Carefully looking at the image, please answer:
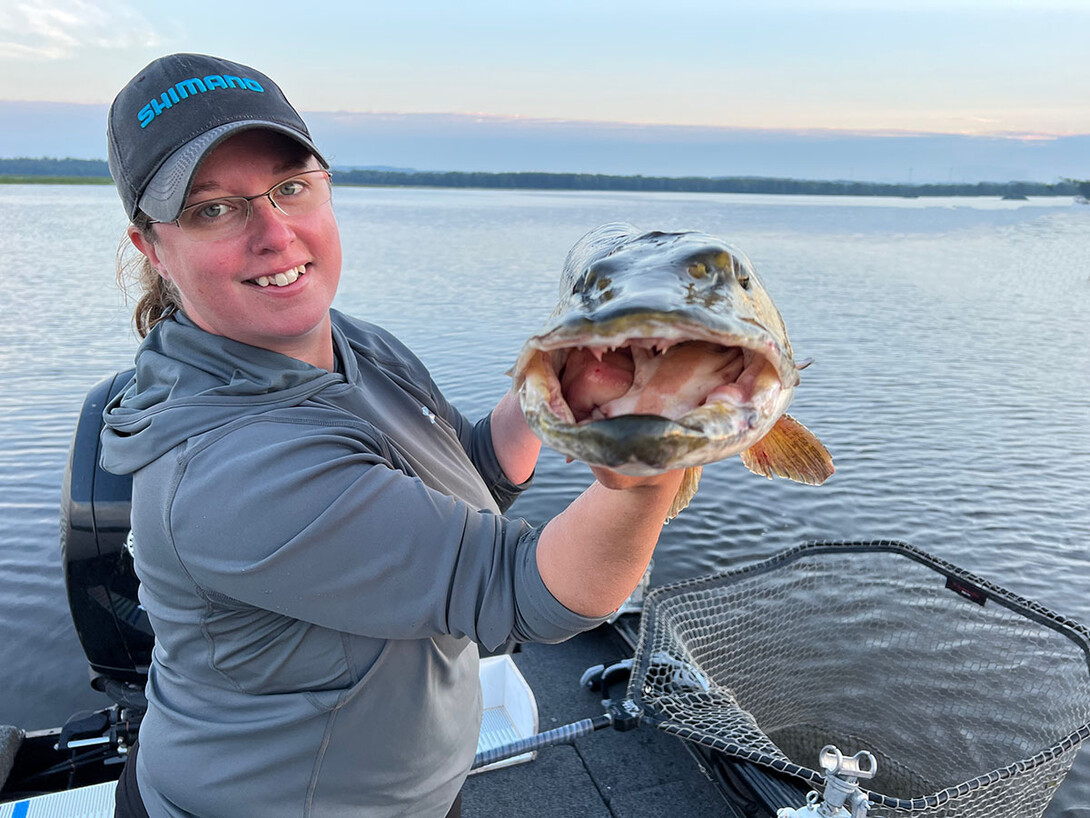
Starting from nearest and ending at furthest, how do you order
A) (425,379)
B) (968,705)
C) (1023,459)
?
1. (425,379)
2. (968,705)
3. (1023,459)

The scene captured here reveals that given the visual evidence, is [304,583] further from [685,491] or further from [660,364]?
[685,491]

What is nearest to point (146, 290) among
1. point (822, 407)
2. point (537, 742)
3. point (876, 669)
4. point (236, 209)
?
point (236, 209)

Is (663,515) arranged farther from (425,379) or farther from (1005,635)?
(1005,635)

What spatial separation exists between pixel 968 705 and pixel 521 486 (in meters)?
4.22

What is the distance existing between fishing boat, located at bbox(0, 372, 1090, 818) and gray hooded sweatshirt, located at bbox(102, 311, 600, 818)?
166 cm

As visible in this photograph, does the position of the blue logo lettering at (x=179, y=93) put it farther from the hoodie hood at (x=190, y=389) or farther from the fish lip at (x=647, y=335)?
the fish lip at (x=647, y=335)

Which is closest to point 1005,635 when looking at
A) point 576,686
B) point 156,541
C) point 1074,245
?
point 576,686

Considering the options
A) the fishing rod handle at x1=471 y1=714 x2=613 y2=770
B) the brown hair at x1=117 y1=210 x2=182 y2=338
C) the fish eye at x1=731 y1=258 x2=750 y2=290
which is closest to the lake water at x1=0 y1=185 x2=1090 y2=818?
the fish eye at x1=731 y1=258 x2=750 y2=290

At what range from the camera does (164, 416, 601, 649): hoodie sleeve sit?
52.0 inches

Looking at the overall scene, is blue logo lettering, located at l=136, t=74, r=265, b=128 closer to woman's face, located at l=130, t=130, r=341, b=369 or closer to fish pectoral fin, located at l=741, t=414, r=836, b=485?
woman's face, located at l=130, t=130, r=341, b=369

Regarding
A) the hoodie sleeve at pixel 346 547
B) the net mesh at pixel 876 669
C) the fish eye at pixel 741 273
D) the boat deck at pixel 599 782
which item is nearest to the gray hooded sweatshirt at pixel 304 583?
the hoodie sleeve at pixel 346 547

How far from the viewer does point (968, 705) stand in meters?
4.94

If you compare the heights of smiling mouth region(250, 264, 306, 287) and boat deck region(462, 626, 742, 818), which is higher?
smiling mouth region(250, 264, 306, 287)

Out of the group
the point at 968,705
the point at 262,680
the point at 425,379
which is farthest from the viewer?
the point at 968,705
